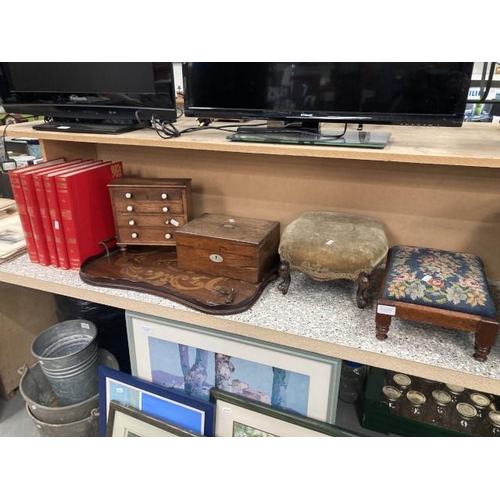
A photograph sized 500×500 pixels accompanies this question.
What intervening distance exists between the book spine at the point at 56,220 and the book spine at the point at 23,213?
10 cm

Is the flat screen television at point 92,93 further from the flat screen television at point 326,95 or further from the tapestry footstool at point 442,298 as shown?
the tapestry footstool at point 442,298

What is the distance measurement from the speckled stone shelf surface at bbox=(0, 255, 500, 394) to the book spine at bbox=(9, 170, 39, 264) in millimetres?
88

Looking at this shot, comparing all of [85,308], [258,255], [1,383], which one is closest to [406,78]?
[258,255]

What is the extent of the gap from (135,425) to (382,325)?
33.3 inches

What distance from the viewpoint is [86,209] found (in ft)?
3.98

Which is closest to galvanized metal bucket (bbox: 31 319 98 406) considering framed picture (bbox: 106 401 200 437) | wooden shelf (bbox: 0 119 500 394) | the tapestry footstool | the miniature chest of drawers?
framed picture (bbox: 106 401 200 437)

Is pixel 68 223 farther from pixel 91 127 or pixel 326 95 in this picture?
pixel 326 95

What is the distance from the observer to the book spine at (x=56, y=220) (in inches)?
46.1

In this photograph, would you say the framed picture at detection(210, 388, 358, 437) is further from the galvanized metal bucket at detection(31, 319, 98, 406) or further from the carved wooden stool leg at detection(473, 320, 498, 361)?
the galvanized metal bucket at detection(31, 319, 98, 406)

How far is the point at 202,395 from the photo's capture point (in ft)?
4.03

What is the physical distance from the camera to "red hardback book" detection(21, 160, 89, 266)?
3.94 ft

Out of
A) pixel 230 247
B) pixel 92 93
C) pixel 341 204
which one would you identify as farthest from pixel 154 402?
pixel 92 93

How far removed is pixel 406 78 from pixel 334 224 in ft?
1.28

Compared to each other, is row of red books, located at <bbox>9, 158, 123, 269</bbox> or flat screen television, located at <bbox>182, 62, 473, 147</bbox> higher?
flat screen television, located at <bbox>182, 62, 473, 147</bbox>
